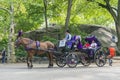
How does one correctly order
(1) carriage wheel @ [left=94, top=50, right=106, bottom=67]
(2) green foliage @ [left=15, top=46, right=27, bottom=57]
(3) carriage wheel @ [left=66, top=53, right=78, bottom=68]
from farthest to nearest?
(2) green foliage @ [left=15, top=46, right=27, bottom=57]
(1) carriage wheel @ [left=94, top=50, right=106, bottom=67]
(3) carriage wheel @ [left=66, top=53, right=78, bottom=68]

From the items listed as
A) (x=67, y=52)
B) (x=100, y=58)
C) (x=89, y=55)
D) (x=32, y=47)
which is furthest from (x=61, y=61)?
(x=100, y=58)

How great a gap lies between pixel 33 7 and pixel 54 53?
17.5 meters

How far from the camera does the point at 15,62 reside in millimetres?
32594

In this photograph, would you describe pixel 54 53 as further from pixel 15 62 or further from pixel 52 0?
pixel 52 0

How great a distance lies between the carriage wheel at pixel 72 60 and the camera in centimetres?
2426

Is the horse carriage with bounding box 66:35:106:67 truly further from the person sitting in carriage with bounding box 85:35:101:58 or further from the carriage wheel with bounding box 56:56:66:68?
the carriage wheel with bounding box 56:56:66:68

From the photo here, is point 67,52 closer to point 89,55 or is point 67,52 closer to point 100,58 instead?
point 89,55

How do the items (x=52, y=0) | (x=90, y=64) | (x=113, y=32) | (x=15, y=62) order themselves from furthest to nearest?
1. (x=113, y=32)
2. (x=52, y=0)
3. (x=15, y=62)
4. (x=90, y=64)

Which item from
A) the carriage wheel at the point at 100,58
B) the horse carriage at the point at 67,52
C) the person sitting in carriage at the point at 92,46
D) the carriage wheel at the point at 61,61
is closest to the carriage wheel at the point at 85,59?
the horse carriage at the point at 67,52

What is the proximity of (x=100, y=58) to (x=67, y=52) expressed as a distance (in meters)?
2.13

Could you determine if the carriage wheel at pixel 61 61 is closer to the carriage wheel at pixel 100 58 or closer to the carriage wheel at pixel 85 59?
the carriage wheel at pixel 85 59

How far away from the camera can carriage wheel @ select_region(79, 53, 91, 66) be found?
24.9m

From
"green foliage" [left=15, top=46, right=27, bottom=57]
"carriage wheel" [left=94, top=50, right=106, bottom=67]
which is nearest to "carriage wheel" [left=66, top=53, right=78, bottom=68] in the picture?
"carriage wheel" [left=94, top=50, right=106, bottom=67]

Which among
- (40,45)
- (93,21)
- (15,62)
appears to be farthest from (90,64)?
(93,21)
